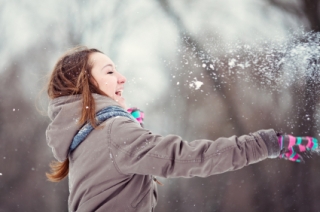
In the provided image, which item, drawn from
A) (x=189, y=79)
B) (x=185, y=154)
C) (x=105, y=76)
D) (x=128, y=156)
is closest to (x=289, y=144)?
(x=185, y=154)

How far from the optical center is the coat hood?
83 cm

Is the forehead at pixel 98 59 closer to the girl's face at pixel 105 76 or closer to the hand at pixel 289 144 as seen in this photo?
the girl's face at pixel 105 76

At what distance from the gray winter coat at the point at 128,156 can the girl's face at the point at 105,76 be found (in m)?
0.07

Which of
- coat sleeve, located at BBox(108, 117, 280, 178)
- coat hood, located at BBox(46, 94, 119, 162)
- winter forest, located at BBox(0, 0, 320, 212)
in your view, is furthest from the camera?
winter forest, located at BBox(0, 0, 320, 212)

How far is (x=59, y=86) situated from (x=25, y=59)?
41.3 inches

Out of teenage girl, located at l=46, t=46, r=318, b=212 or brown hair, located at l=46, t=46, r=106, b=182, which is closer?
teenage girl, located at l=46, t=46, r=318, b=212

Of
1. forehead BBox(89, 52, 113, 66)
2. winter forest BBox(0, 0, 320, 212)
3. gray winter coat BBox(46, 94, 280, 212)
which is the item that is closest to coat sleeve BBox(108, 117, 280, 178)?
gray winter coat BBox(46, 94, 280, 212)

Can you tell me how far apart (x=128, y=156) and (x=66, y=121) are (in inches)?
8.5

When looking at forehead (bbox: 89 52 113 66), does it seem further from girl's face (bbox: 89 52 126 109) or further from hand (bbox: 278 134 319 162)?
hand (bbox: 278 134 319 162)

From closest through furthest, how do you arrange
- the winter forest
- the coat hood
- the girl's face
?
the coat hood
the girl's face
the winter forest

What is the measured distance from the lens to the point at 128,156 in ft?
2.41

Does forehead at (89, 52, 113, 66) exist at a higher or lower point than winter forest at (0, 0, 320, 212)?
higher

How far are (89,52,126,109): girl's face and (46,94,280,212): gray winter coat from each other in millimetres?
67

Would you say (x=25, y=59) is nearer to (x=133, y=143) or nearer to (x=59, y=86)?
(x=59, y=86)
